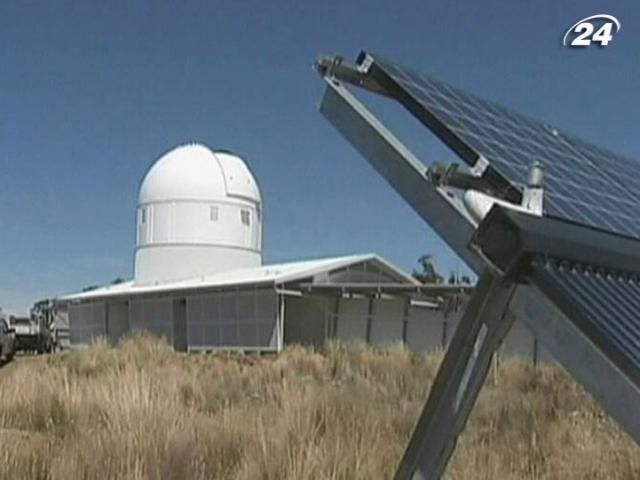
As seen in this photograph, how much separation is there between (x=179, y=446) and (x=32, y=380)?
630cm

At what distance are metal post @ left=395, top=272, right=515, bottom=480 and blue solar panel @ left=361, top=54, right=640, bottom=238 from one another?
62 cm

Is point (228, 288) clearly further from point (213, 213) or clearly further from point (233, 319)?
point (213, 213)

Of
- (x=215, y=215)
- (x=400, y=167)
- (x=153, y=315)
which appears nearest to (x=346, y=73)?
(x=400, y=167)

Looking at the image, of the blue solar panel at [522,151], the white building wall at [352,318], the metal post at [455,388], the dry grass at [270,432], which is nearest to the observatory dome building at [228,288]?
Result: the white building wall at [352,318]

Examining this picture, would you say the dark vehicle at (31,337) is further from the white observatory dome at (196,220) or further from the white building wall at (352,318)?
the white building wall at (352,318)

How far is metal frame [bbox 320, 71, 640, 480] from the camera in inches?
94.3

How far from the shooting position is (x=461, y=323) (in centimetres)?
313

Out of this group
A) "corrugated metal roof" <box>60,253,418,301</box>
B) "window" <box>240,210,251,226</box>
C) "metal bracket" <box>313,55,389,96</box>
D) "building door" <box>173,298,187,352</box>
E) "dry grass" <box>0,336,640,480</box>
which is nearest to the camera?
"metal bracket" <box>313,55,389,96</box>

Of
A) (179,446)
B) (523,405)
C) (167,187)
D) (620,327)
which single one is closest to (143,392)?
(179,446)

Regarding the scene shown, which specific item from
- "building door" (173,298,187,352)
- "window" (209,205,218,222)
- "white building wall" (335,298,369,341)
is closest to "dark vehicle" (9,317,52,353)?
"building door" (173,298,187,352)

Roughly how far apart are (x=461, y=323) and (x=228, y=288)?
29657mm

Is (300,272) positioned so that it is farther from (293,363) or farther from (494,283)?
(494,283)

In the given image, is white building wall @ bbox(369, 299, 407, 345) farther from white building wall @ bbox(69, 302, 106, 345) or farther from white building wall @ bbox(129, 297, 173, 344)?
white building wall @ bbox(69, 302, 106, 345)

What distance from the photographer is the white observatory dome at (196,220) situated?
4041cm
